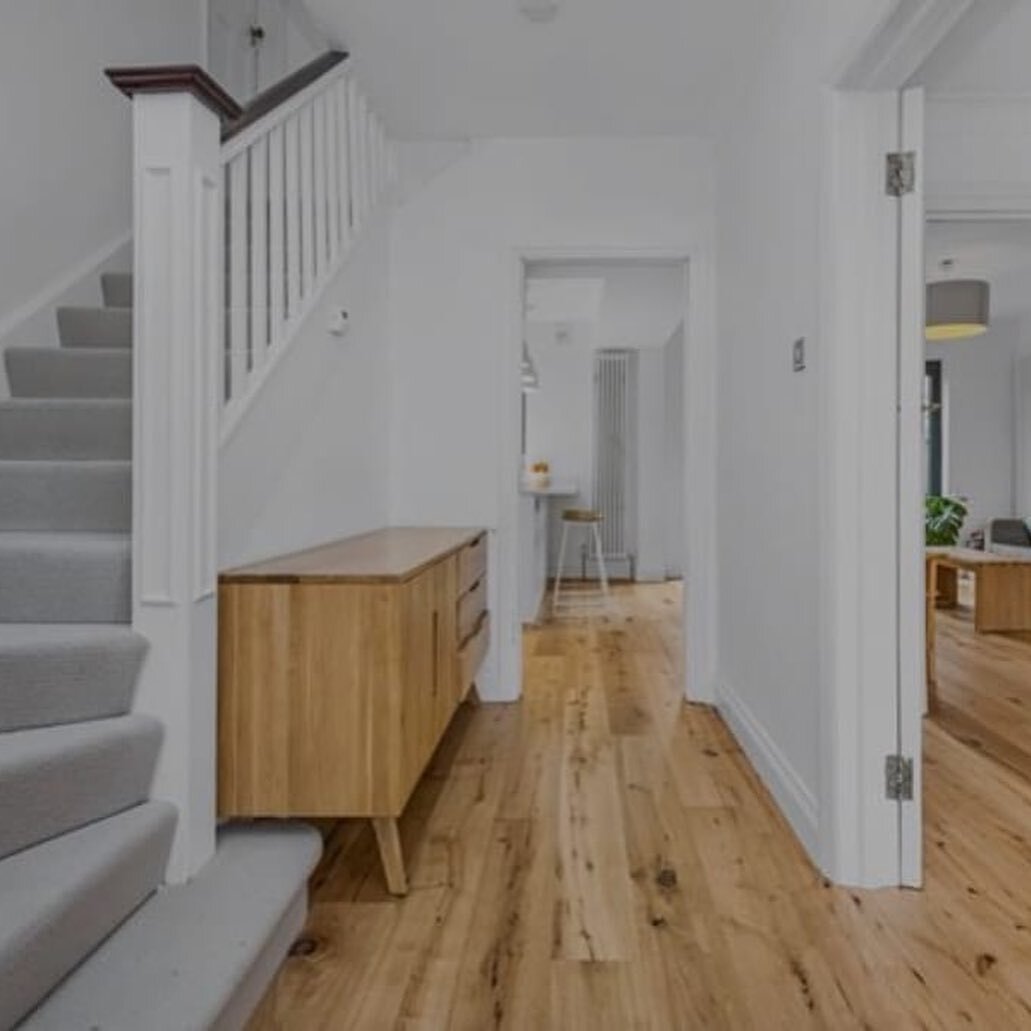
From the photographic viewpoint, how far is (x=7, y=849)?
140 cm

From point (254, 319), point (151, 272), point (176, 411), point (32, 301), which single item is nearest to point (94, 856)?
point (176, 411)

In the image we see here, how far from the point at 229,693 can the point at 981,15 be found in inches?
101

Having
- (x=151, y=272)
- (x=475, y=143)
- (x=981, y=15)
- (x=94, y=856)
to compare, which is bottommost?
(x=94, y=856)

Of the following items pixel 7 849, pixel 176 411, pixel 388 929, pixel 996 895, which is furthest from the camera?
pixel 996 895

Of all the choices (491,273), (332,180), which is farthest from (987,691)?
(332,180)

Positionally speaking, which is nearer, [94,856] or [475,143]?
[94,856]

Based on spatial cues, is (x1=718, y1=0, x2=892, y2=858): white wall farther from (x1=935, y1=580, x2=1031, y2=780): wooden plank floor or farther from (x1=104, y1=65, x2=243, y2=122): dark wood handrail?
(x1=104, y1=65, x2=243, y2=122): dark wood handrail

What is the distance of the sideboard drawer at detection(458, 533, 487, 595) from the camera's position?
117 inches

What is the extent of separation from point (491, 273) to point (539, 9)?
1.20 meters

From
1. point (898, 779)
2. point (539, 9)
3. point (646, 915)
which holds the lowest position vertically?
point (646, 915)

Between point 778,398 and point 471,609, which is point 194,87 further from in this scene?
point 471,609

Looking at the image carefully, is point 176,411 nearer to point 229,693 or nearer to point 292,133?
point 229,693

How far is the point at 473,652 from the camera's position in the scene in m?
3.20

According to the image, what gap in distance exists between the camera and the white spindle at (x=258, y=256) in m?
2.24
